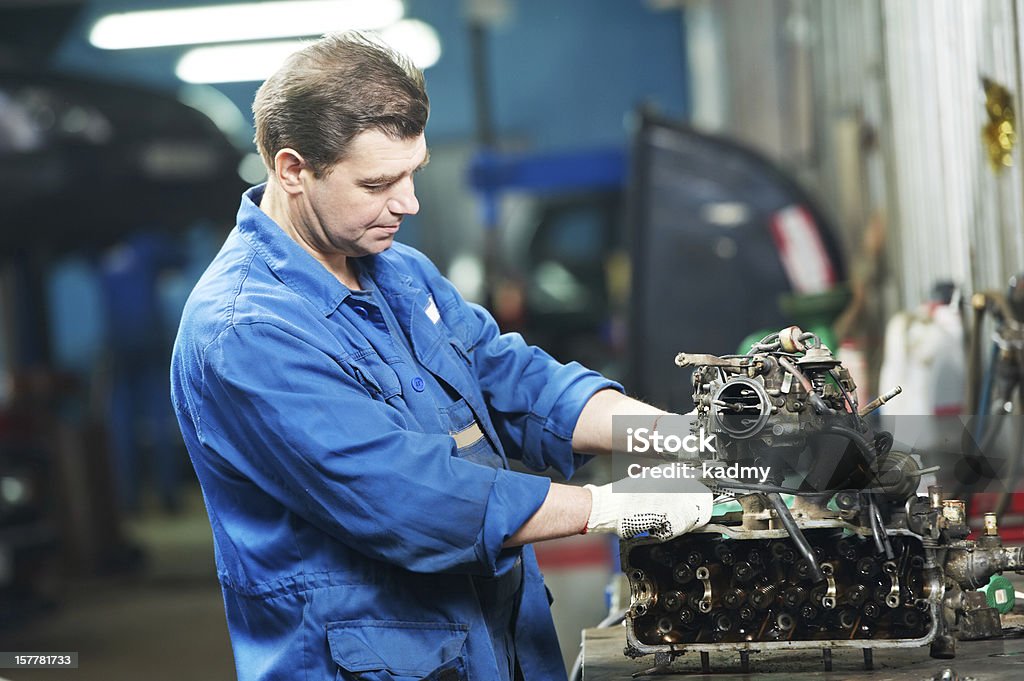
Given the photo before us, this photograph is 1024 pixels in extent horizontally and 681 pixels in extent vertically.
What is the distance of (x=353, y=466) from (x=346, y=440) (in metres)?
0.03

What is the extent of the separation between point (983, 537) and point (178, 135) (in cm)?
657

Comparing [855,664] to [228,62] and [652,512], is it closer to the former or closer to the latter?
[652,512]

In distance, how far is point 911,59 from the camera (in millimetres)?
3449

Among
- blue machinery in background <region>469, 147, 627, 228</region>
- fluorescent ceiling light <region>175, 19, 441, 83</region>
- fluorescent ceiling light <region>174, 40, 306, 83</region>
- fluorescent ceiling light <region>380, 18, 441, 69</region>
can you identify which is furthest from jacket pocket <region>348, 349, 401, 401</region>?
fluorescent ceiling light <region>380, 18, 441, 69</region>

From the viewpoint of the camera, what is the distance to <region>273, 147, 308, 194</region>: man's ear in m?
1.54

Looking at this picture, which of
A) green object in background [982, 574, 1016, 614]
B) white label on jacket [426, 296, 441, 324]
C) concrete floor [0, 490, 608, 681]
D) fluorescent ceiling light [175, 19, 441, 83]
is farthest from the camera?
fluorescent ceiling light [175, 19, 441, 83]

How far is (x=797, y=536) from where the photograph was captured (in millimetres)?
1423

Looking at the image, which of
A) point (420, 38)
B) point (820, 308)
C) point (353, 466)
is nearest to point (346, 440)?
point (353, 466)

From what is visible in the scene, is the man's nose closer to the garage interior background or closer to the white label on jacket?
the white label on jacket

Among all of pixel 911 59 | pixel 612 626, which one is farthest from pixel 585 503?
pixel 911 59

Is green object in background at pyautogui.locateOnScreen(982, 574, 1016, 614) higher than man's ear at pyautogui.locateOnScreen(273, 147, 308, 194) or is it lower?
lower

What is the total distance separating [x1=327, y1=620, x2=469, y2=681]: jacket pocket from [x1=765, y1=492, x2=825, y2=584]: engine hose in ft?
1.53

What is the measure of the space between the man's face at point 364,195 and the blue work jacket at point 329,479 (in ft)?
0.18

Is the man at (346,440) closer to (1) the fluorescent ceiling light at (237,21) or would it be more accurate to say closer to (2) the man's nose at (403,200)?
(2) the man's nose at (403,200)
